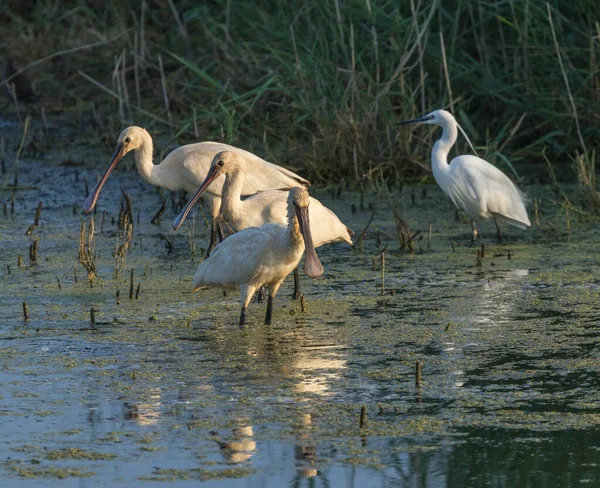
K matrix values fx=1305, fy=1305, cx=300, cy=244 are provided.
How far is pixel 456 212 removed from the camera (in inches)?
375

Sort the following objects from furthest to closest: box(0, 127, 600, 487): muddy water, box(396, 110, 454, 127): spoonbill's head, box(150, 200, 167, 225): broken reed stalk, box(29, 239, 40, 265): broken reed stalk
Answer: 1. box(150, 200, 167, 225): broken reed stalk
2. box(396, 110, 454, 127): spoonbill's head
3. box(29, 239, 40, 265): broken reed stalk
4. box(0, 127, 600, 487): muddy water

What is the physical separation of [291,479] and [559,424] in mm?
1117

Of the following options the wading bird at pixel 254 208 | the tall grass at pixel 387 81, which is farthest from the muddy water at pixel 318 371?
the tall grass at pixel 387 81

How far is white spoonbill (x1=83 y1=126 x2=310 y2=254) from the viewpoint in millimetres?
8383

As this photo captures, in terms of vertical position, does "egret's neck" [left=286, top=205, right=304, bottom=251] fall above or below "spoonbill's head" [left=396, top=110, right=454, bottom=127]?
below

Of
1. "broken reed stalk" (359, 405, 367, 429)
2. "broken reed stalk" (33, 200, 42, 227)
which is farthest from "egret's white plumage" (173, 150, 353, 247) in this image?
"broken reed stalk" (359, 405, 367, 429)

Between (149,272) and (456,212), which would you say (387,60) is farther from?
Result: (149,272)

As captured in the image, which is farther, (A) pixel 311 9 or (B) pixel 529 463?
(A) pixel 311 9

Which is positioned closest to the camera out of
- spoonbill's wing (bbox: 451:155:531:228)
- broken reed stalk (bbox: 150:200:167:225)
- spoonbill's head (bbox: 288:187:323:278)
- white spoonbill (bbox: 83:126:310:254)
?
spoonbill's head (bbox: 288:187:323:278)

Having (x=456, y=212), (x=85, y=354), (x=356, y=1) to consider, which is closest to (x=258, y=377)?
(x=85, y=354)

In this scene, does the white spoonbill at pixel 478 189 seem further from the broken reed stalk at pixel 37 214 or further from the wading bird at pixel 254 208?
the broken reed stalk at pixel 37 214

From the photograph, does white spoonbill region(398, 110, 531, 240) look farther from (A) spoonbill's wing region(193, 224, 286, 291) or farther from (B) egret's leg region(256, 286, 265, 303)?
(A) spoonbill's wing region(193, 224, 286, 291)

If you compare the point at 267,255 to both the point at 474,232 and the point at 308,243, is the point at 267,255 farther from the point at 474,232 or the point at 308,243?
the point at 474,232

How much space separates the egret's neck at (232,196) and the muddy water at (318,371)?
0.48m
